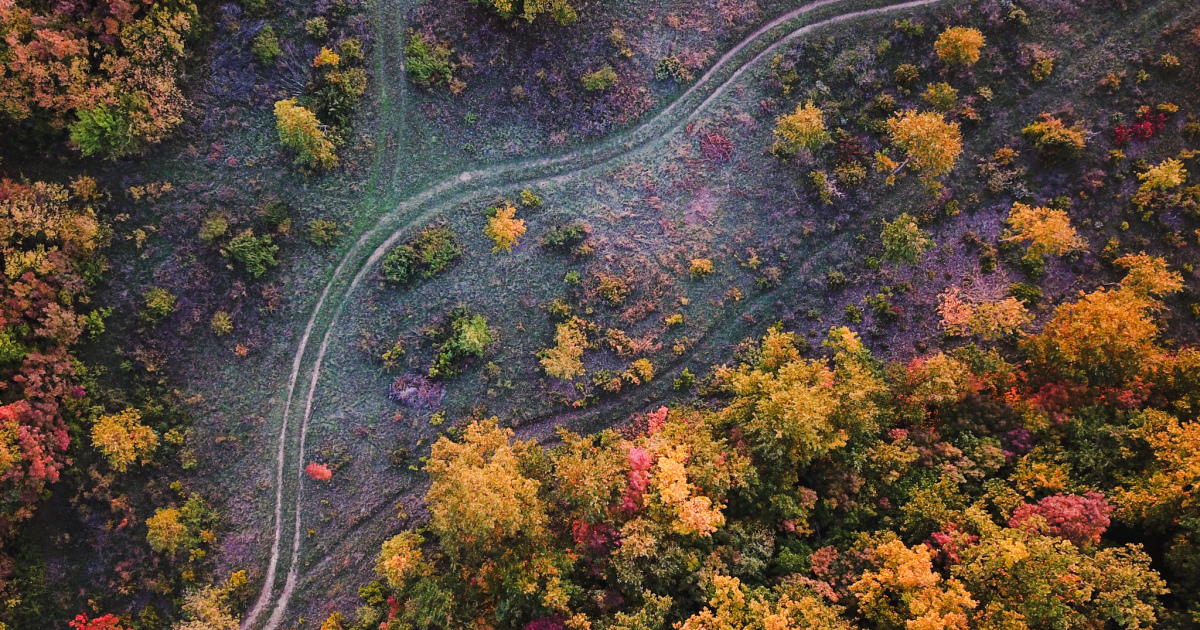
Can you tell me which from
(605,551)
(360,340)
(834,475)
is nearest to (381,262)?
(360,340)

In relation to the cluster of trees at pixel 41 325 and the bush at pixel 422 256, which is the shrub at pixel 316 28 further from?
the cluster of trees at pixel 41 325

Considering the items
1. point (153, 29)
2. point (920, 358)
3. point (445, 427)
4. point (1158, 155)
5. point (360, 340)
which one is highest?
point (1158, 155)

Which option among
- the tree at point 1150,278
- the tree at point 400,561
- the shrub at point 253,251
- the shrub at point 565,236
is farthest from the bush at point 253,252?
the tree at point 1150,278

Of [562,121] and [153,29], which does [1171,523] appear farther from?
[153,29]

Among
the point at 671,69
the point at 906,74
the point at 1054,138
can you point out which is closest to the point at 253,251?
the point at 671,69

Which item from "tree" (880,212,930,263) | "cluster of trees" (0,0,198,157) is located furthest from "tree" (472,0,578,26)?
"tree" (880,212,930,263)
